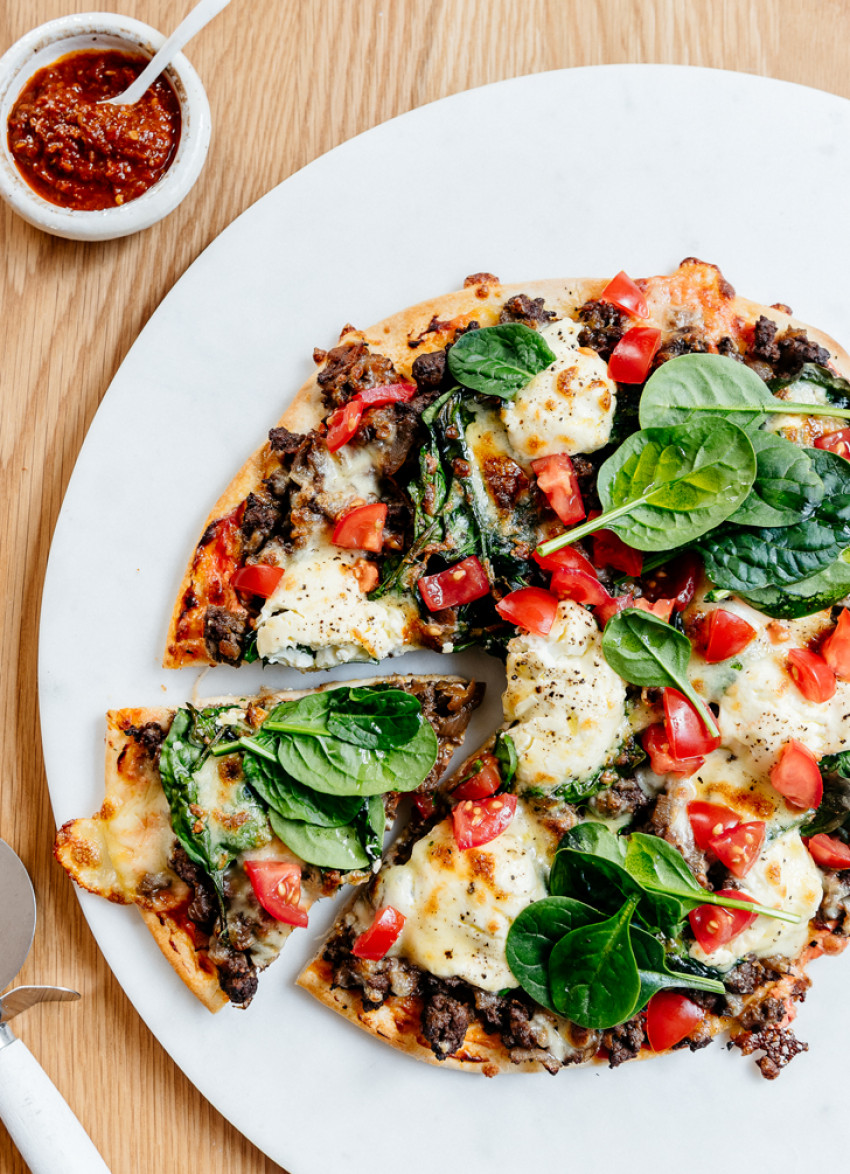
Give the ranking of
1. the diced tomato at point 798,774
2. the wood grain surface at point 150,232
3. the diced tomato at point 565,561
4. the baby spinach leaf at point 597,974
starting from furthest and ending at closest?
the wood grain surface at point 150,232 → the diced tomato at point 565,561 → the diced tomato at point 798,774 → the baby spinach leaf at point 597,974

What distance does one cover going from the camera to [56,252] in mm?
4734

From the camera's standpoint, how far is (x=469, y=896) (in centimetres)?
407

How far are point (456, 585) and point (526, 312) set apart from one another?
128cm

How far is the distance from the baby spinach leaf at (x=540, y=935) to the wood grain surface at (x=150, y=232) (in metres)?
1.79

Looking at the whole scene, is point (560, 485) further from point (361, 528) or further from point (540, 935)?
point (540, 935)

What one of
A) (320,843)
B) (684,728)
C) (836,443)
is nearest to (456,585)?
(684,728)

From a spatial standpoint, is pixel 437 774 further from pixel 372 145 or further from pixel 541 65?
pixel 541 65

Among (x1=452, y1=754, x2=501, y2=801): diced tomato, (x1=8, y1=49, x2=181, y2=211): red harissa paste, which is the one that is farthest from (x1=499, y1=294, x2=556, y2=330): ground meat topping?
(x1=452, y1=754, x2=501, y2=801): diced tomato

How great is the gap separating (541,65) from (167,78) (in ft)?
5.93

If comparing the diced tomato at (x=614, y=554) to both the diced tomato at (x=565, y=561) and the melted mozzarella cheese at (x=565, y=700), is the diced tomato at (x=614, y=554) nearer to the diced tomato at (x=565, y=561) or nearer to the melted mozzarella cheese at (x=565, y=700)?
the diced tomato at (x=565, y=561)

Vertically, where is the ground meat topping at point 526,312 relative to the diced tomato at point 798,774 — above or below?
above

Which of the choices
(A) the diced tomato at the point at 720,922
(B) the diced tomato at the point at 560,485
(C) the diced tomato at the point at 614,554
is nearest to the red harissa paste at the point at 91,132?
(B) the diced tomato at the point at 560,485

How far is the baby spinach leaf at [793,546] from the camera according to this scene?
402cm

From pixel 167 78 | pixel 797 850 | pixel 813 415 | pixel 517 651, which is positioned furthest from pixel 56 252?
pixel 797 850
